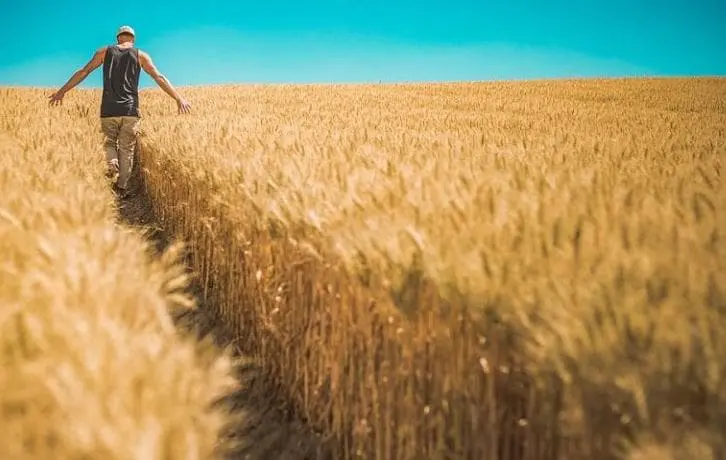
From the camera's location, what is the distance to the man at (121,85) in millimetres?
7230

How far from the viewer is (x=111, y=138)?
7656mm

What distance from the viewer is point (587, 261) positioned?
1.52m

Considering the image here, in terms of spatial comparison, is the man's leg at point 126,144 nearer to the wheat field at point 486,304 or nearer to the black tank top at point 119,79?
the black tank top at point 119,79

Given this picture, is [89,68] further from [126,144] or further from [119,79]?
[126,144]

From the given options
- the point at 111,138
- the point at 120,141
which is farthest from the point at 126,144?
the point at 111,138

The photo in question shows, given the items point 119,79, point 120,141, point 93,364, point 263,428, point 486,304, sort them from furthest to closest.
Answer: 1. point 120,141
2. point 119,79
3. point 263,428
4. point 486,304
5. point 93,364

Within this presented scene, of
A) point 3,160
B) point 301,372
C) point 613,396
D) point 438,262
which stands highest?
point 3,160

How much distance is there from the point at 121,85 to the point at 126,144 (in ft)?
2.48

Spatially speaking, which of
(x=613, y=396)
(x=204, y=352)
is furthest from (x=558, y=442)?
(x=204, y=352)

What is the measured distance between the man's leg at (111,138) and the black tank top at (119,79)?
9 cm

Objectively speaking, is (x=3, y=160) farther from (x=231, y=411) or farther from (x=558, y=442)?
(x=558, y=442)

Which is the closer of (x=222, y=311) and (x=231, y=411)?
(x=231, y=411)

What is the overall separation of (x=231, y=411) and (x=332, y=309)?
107cm

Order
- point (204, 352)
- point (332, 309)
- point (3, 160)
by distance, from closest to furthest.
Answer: point (204, 352)
point (332, 309)
point (3, 160)
